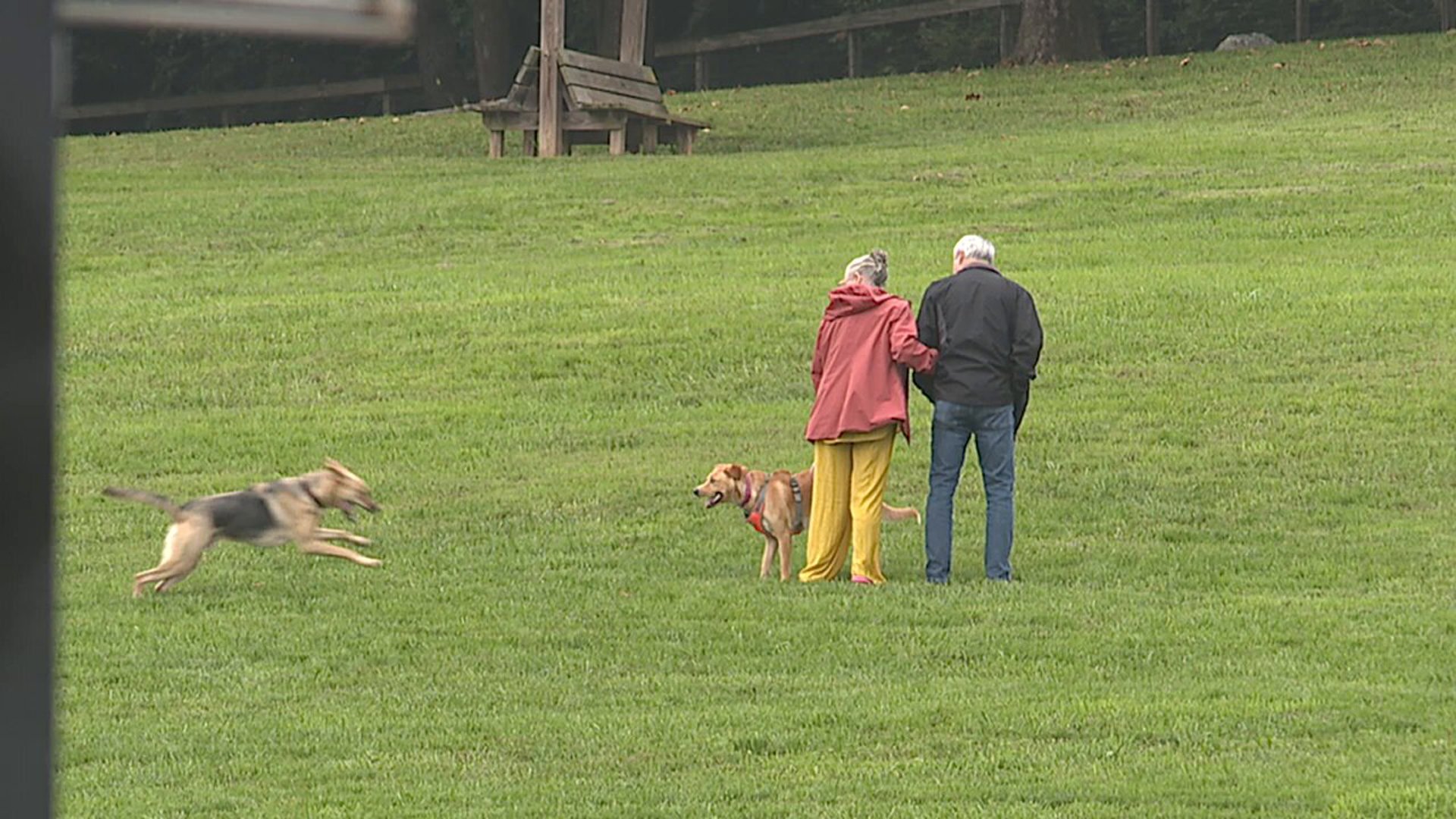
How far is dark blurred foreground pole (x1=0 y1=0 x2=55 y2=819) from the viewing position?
1562 millimetres

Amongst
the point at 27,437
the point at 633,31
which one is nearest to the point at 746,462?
the point at 27,437

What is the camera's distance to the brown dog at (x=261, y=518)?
11.0 metres

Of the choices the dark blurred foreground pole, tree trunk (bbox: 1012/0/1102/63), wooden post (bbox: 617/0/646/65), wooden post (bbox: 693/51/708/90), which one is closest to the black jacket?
the dark blurred foreground pole

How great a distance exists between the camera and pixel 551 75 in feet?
89.6

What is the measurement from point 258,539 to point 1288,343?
8.72m

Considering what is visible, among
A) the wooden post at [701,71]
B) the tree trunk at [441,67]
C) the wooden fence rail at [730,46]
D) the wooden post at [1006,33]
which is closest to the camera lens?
the wooden post at [1006,33]

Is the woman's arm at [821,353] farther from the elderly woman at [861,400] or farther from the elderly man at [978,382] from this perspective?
the elderly man at [978,382]

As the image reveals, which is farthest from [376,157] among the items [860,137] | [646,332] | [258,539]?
[258,539]

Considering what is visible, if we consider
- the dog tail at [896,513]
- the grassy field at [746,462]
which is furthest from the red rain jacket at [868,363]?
the grassy field at [746,462]

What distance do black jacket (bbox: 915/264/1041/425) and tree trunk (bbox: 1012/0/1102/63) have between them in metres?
26.3

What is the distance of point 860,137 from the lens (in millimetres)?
29766

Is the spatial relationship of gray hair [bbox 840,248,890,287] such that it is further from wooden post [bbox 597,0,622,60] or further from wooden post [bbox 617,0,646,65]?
wooden post [bbox 597,0,622,60]

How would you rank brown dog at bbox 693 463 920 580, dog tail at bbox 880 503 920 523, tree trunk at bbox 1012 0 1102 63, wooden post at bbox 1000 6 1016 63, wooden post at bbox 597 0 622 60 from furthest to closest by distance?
1. wooden post at bbox 1000 6 1016 63
2. wooden post at bbox 597 0 622 60
3. tree trunk at bbox 1012 0 1102 63
4. dog tail at bbox 880 503 920 523
5. brown dog at bbox 693 463 920 580

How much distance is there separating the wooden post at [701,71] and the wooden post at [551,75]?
43.7 ft
